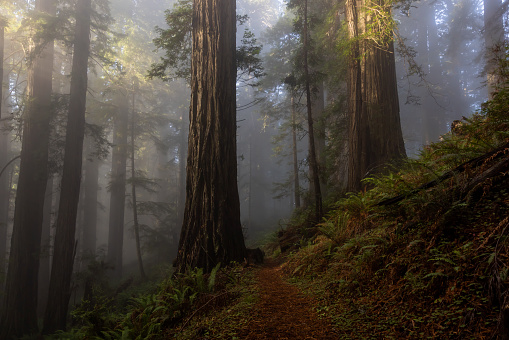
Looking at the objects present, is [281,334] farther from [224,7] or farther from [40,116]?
[40,116]

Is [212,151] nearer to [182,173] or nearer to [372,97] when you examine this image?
[372,97]

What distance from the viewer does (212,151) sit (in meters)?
5.51

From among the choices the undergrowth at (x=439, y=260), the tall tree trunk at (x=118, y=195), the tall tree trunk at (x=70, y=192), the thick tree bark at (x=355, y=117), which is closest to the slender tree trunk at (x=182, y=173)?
the tall tree trunk at (x=118, y=195)

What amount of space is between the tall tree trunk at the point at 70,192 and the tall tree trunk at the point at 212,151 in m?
8.58

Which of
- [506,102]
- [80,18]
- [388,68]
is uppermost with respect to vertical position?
[80,18]

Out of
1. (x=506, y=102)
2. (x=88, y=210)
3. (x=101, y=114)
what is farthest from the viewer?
(x=88, y=210)

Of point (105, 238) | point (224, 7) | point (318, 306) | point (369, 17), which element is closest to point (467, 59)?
point (369, 17)

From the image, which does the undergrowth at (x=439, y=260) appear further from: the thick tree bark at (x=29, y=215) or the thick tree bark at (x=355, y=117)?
the thick tree bark at (x=29, y=215)

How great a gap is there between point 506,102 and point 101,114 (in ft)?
70.3

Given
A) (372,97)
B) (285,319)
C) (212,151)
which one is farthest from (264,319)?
(372,97)

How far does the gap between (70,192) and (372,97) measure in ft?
41.1

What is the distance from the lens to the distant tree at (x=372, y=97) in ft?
20.5

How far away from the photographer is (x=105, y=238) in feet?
154

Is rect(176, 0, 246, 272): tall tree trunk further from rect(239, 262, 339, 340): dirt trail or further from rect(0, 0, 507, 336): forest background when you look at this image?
rect(239, 262, 339, 340): dirt trail
